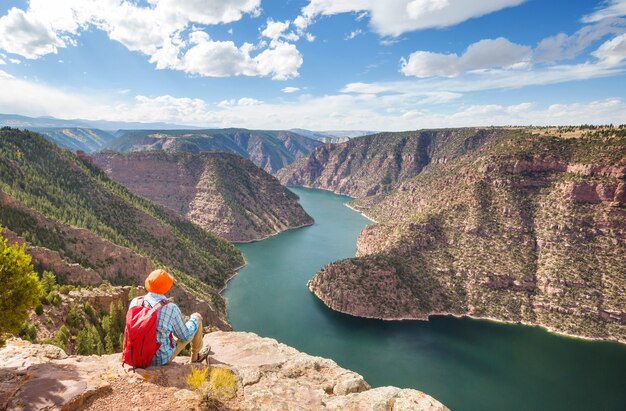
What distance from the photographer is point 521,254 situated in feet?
416

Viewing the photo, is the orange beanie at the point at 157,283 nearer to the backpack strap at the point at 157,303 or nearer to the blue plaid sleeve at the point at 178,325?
the backpack strap at the point at 157,303

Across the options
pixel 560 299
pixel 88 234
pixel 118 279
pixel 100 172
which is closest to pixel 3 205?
pixel 88 234

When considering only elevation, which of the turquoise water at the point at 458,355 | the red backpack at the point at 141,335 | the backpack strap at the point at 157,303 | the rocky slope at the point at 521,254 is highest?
the backpack strap at the point at 157,303

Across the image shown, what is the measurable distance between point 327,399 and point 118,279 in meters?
85.6

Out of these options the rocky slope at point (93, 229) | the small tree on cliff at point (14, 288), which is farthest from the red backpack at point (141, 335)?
the rocky slope at point (93, 229)

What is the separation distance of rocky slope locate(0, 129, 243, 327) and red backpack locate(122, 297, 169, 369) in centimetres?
6228

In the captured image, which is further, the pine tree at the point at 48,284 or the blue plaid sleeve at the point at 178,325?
the pine tree at the point at 48,284

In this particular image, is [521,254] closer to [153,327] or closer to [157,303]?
[157,303]

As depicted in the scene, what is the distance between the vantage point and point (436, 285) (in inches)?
4941

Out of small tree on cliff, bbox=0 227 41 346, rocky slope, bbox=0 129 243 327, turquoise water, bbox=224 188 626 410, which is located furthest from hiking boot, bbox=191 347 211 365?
turquoise water, bbox=224 188 626 410

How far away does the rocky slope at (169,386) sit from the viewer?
11148 millimetres

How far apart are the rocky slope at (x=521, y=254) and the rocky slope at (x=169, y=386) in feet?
349

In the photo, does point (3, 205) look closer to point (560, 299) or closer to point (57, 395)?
point (57, 395)

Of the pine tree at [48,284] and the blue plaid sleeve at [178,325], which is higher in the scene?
the blue plaid sleeve at [178,325]
